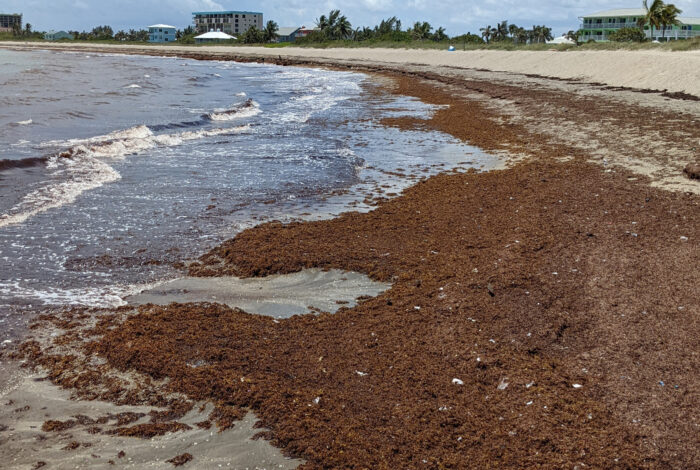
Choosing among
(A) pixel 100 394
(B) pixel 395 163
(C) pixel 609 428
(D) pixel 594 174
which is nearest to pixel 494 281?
(C) pixel 609 428

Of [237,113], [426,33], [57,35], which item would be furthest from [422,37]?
[57,35]

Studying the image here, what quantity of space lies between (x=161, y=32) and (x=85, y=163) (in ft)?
538

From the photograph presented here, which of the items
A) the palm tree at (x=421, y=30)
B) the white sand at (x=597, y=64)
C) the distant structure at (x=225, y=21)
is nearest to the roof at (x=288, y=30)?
the distant structure at (x=225, y=21)

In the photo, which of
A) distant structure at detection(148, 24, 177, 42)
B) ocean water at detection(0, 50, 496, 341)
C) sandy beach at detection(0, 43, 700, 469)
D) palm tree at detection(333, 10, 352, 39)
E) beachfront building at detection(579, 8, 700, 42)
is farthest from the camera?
distant structure at detection(148, 24, 177, 42)

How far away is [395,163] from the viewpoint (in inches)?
524

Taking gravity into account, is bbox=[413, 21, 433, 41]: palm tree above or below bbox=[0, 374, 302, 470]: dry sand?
above

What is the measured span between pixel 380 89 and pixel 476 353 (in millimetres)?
29796

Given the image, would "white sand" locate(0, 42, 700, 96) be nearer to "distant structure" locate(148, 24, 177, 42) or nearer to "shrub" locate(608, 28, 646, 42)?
"shrub" locate(608, 28, 646, 42)

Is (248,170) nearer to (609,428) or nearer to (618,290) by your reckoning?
(618,290)

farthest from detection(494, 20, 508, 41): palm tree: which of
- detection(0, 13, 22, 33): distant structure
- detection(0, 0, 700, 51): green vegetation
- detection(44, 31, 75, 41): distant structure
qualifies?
detection(0, 13, 22, 33): distant structure

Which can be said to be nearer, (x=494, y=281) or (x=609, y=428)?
(x=609, y=428)

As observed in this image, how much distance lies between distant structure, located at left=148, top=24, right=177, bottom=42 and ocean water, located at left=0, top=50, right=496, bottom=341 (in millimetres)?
145493

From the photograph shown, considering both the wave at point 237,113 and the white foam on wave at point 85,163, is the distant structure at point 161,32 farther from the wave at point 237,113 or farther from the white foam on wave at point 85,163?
the white foam on wave at point 85,163

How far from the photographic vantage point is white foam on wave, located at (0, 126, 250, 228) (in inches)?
378
